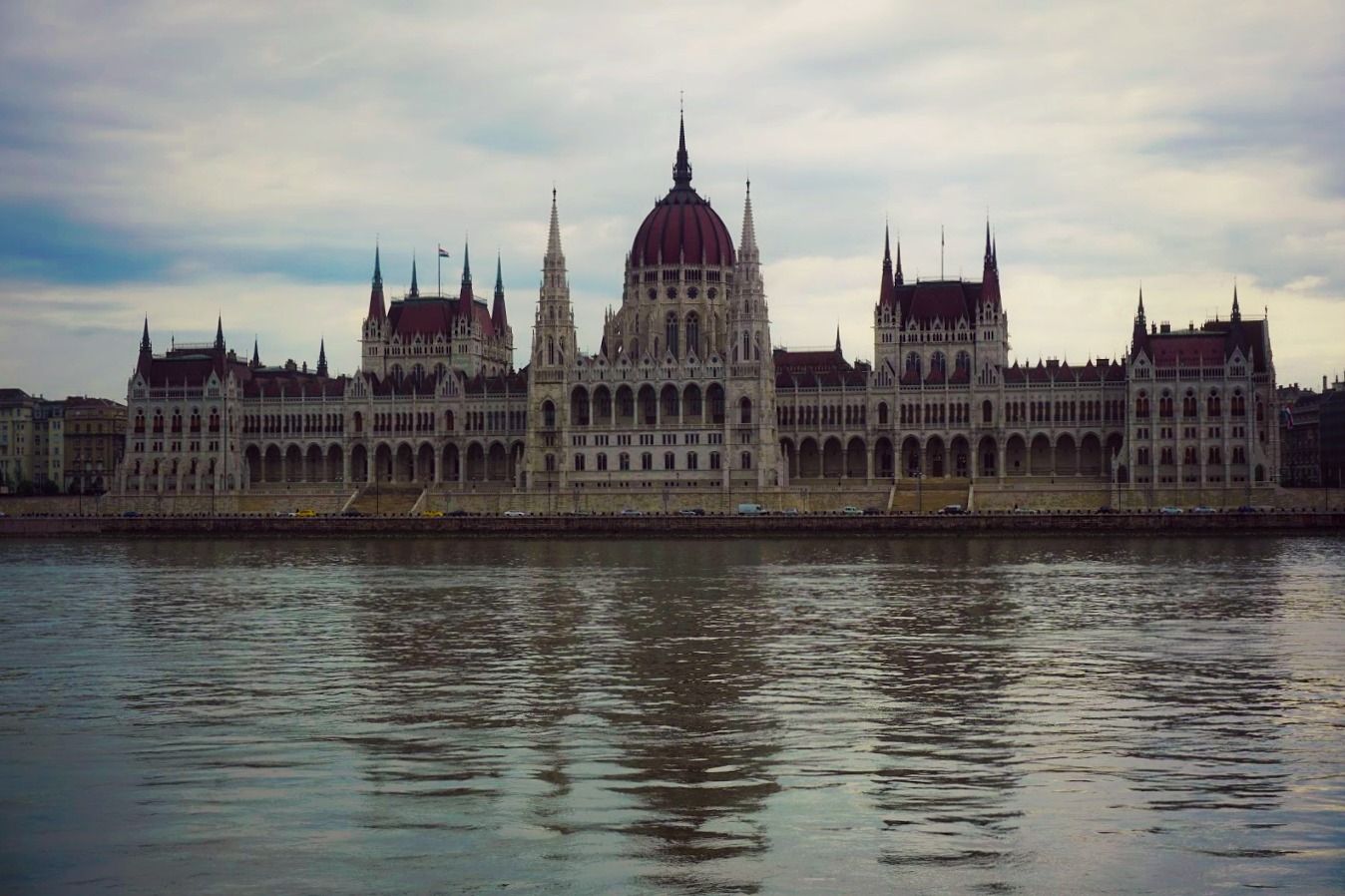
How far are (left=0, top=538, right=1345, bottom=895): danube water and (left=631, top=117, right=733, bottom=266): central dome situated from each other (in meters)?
96.2

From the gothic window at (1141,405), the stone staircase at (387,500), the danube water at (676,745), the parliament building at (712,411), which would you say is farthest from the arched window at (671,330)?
the danube water at (676,745)

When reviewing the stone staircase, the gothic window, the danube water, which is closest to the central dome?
the stone staircase

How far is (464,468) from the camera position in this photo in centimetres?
14288

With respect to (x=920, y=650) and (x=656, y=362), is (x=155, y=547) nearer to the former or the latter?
(x=656, y=362)

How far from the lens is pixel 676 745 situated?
2497 centimetres

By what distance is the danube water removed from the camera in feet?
58.6

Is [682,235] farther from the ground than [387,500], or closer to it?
farther from the ground

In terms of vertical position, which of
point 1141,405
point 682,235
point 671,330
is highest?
point 682,235

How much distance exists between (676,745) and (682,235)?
12548cm

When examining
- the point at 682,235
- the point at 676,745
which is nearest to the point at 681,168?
the point at 682,235

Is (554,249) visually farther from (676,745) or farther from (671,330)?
(676,745)

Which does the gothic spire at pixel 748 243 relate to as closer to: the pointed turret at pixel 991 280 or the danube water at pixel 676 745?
the pointed turret at pixel 991 280

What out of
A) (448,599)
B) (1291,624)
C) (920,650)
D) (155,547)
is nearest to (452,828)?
(920,650)

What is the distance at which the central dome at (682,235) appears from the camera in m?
148
